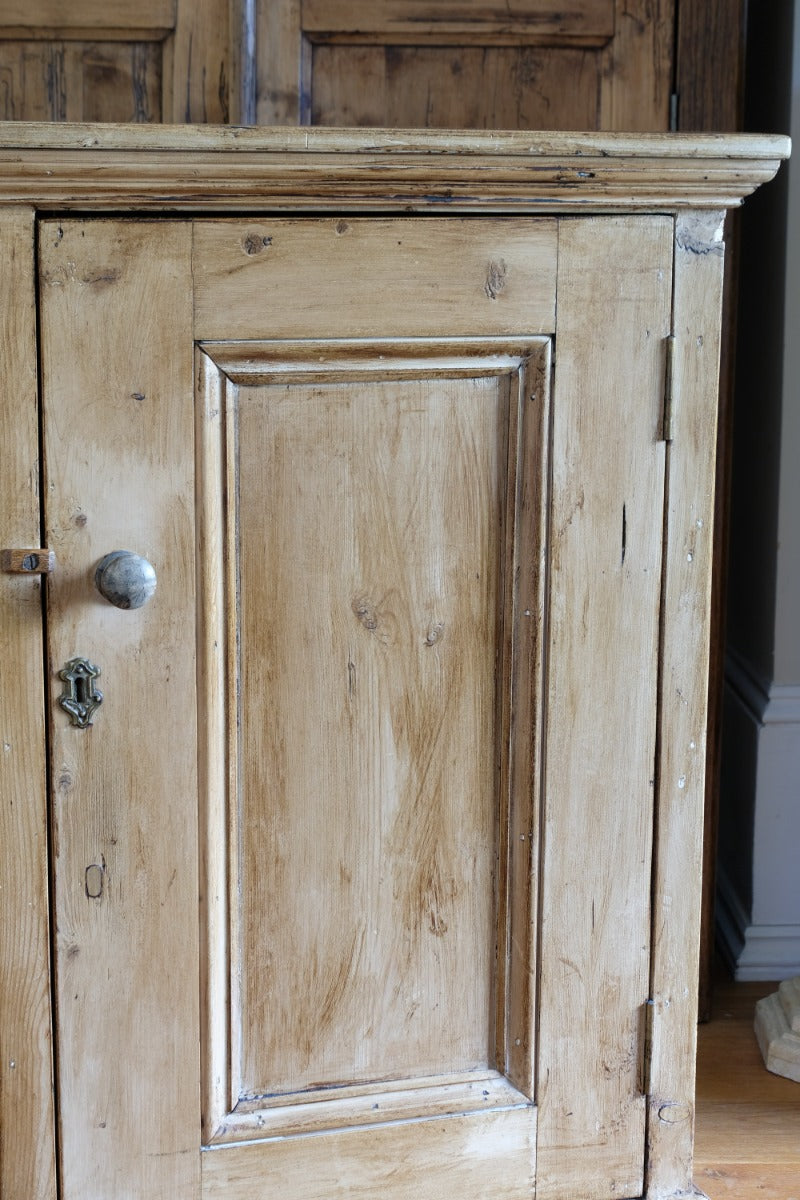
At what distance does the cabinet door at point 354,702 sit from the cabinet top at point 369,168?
0.08 feet

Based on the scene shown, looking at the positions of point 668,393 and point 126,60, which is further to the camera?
point 126,60

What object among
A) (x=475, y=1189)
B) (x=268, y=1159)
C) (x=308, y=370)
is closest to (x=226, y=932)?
(x=268, y=1159)

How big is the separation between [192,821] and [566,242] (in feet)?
1.91

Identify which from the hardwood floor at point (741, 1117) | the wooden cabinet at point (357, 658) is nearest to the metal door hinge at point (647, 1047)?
the wooden cabinet at point (357, 658)

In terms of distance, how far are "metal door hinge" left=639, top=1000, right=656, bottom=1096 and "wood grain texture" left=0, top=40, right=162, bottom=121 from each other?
1.16 metres

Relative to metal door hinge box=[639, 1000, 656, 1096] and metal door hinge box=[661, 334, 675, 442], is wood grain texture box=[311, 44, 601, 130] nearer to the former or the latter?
metal door hinge box=[661, 334, 675, 442]

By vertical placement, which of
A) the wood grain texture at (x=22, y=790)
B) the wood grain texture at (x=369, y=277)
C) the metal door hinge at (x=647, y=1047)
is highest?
the wood grain texture at (x=369, y=277)

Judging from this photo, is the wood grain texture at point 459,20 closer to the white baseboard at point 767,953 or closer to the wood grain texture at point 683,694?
the wood grain texture at point 683,694

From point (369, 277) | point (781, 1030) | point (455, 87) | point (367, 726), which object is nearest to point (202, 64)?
point (455, 87)

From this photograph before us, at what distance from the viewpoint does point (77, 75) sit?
1.46 m

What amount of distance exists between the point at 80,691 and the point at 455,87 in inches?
36.8

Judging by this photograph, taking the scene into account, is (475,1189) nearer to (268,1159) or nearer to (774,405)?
(268,1159)

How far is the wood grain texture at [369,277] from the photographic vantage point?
3.16ft

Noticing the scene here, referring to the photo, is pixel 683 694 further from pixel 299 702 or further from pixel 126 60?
pixel 126 60
